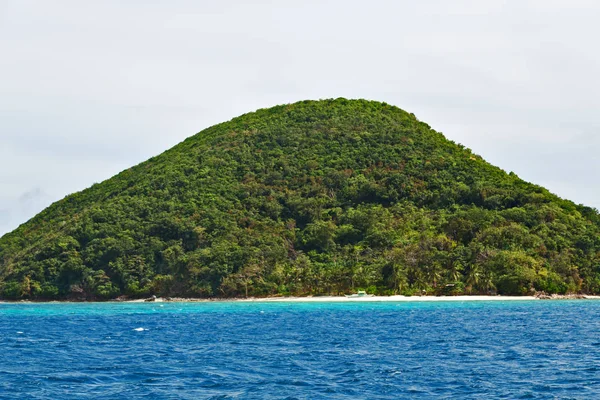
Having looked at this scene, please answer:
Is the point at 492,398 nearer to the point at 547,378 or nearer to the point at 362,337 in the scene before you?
the point at 547,378

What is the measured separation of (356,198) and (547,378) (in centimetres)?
12159

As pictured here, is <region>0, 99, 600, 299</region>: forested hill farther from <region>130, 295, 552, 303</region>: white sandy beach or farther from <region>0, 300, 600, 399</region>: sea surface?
<region>0, 300, 600, 399</region>: sea surface

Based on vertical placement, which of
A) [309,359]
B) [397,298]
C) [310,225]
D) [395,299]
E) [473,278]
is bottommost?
[309,359]

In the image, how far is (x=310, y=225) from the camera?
471ft

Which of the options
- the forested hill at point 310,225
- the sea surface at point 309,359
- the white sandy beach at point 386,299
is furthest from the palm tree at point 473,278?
the sea surface at point 309,359

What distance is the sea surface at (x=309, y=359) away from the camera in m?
30.9

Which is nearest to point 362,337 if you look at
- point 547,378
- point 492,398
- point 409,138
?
point 547,378

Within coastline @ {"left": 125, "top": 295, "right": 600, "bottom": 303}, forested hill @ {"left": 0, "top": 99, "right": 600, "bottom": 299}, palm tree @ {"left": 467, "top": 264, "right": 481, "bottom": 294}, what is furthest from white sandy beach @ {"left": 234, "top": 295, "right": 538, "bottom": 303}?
palm tree @ {"left": 467, "top": 264, "right": 481, "bottom": 294}

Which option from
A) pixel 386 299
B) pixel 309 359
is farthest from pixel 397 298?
pixel 309 359

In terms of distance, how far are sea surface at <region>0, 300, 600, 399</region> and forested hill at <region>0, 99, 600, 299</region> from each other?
49.9 metres

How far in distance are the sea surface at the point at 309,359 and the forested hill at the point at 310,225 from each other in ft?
164

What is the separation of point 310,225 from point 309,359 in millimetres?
103637

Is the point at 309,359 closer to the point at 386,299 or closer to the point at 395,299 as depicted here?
the point at 386,299

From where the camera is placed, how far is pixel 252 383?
32.6m
